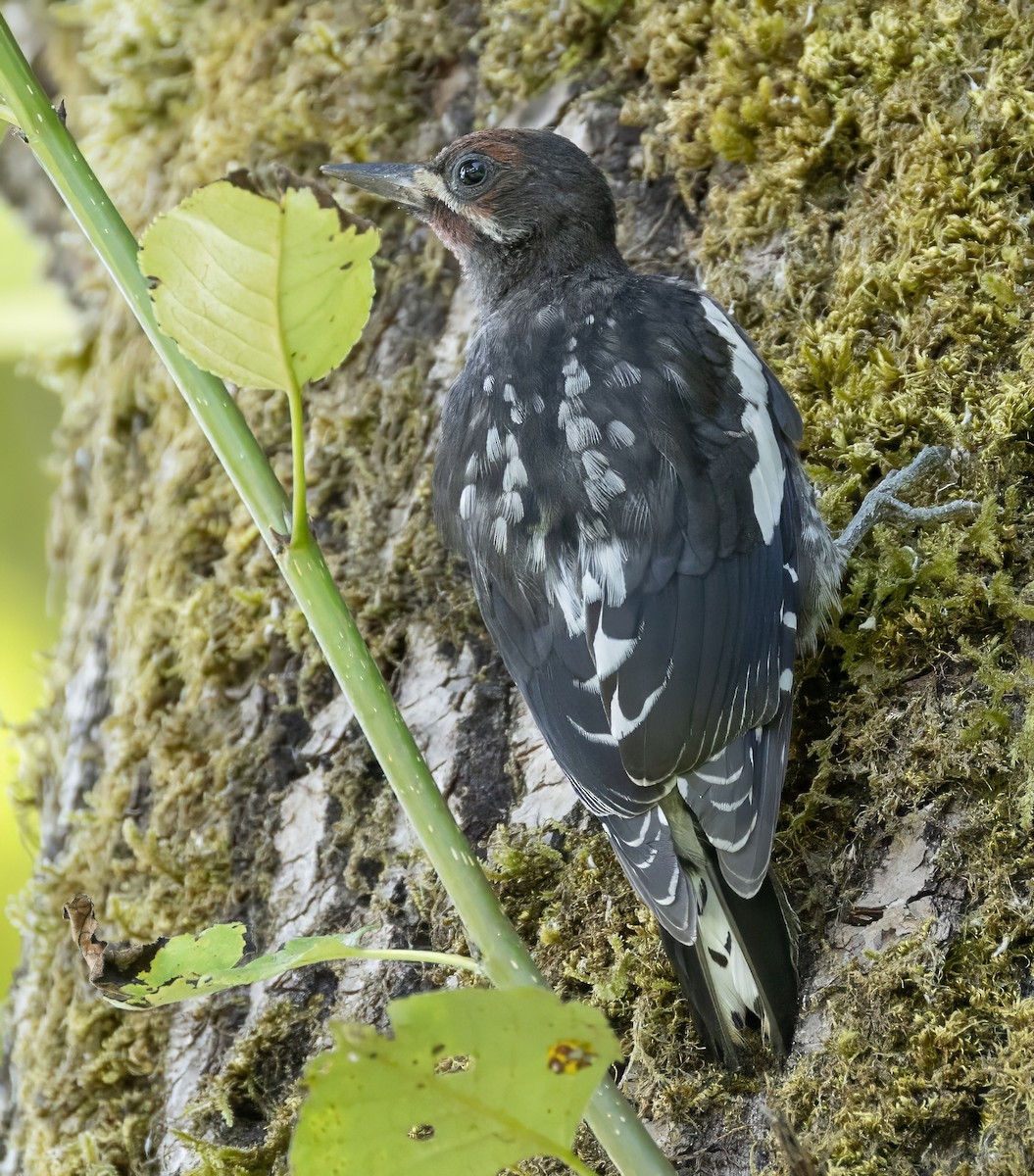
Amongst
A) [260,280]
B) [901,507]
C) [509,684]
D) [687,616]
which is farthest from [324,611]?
[901,507]

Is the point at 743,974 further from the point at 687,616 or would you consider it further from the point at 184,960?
the point at 184,960

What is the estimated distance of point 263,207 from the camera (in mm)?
1247

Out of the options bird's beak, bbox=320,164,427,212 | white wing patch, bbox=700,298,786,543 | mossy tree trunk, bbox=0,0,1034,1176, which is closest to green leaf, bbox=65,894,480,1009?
mossy tree trunk, bbox=0,0,1034,1176

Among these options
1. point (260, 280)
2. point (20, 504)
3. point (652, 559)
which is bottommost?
point (20, 504)

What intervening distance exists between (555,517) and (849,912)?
0.96 metres

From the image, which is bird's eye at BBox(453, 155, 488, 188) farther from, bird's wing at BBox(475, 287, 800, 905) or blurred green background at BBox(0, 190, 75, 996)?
blurred green background at BBox(0, 190, 75, 996)

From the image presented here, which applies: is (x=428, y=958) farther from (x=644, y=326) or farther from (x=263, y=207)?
(x=644, y=326)

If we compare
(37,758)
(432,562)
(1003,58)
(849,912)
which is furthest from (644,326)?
(37,758)

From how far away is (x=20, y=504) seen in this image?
4.98 metres

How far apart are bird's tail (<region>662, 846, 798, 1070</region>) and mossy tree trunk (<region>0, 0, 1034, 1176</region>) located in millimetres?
42

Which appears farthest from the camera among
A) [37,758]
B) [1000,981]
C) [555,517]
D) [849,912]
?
[37,758]

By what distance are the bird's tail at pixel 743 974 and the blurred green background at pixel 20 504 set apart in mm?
2436

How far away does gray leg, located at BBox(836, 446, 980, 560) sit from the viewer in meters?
2.26

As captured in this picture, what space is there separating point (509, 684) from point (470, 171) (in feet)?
4.55
